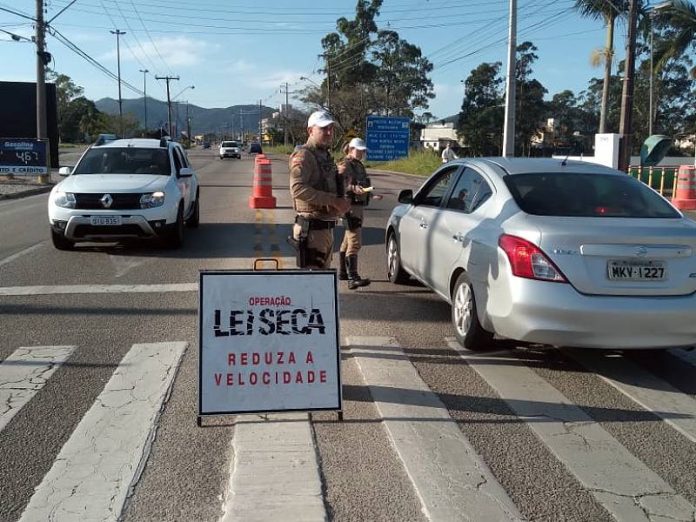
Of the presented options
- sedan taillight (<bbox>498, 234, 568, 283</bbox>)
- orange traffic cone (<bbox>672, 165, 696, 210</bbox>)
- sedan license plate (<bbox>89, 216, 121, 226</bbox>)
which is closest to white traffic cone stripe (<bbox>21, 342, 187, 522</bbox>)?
sedan taillight (<bbox>498, 234, 568, 283</bbox>)

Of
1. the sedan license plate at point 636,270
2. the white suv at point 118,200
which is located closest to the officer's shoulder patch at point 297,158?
the sedan license plate at point 636,270

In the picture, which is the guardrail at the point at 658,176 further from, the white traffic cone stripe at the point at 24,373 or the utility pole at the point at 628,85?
the white traffic cone stripe at the point at 24,373

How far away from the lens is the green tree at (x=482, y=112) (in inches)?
2586

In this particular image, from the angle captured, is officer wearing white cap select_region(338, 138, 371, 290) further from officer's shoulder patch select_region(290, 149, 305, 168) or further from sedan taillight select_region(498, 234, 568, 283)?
sedan taillight select_region(498, 234, 568, 283)

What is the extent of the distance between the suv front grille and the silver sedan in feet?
18.0

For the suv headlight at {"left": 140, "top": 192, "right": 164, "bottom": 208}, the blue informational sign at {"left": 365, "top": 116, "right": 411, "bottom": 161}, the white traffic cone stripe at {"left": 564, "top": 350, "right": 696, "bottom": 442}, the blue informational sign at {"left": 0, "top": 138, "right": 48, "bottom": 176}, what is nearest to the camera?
the white traffic cone stripe at {"left": 564, "top": 350, "right": 696, "bottom": 442}

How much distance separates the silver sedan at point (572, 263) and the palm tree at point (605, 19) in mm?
29386

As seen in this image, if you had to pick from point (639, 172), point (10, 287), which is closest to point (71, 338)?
point (10, 287)

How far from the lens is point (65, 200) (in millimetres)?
9812

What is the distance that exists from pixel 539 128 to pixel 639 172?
154 feet

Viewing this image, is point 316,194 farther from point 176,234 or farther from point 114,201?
point 176,234

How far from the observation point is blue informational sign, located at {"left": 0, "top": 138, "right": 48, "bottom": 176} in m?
25.1

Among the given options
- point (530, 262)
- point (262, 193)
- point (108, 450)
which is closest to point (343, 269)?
point (530, 262)

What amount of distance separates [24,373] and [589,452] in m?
3.83
